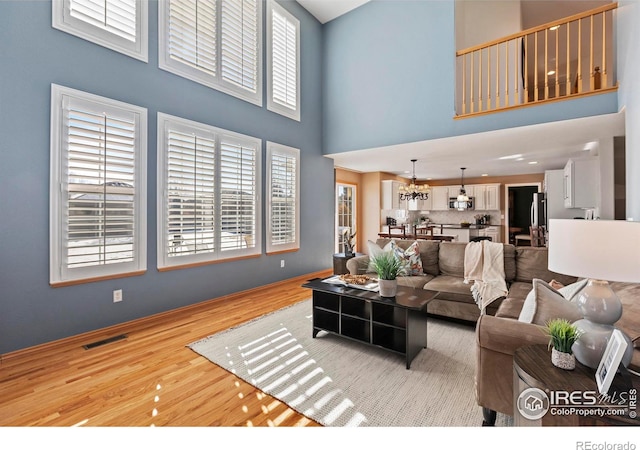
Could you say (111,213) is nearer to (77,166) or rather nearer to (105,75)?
(77,166)

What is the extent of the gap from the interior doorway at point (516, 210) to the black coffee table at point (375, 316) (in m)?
7.77

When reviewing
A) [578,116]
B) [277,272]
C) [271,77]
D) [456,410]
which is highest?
[271,77]

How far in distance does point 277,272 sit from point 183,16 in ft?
12.5

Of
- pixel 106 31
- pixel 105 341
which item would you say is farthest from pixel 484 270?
pixel 106 31

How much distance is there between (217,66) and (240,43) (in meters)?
0.63

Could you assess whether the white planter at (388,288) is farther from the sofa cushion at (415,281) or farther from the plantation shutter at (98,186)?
the plantation shutter at (98,186)

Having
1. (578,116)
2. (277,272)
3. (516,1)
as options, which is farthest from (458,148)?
(277,272)

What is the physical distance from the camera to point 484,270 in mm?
3463

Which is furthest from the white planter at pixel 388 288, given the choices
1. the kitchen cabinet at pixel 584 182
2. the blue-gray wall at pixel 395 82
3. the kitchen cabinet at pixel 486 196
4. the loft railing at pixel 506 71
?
the kitchen cabinet at pixel 486 196

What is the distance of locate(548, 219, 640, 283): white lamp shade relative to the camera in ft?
3.93

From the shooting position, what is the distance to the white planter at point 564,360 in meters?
1.23

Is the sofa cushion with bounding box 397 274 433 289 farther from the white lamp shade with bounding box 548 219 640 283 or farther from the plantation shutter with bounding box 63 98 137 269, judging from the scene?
the plantation shutter with bounding box 63 98 137 269

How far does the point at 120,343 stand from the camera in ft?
9.20

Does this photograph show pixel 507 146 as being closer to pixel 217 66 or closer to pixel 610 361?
pixel 217 66
